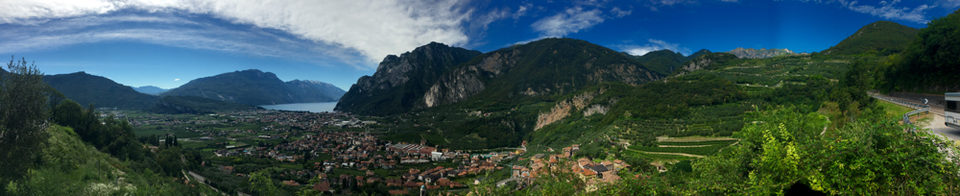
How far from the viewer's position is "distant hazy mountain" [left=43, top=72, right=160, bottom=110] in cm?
14738

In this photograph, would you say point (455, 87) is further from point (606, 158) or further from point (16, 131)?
point (16, 131)

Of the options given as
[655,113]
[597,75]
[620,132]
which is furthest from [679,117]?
[597,75]

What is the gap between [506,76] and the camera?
5881 inches

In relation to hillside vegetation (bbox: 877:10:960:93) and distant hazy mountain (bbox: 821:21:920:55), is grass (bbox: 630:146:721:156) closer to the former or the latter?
hillside vegetation (bbox: 877:10:960:93)

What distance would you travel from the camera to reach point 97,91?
157500mm

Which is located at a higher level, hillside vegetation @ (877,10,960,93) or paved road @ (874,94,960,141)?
hillside vegetation @ (877,10,960,93)

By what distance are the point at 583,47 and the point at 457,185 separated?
416 ft

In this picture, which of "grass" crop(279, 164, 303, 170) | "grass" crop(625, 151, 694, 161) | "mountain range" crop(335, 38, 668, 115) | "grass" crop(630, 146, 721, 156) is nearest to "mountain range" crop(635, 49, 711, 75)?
"mountain range" crop(335, 38, 668, 115)

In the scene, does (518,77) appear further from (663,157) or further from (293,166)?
(663,157)

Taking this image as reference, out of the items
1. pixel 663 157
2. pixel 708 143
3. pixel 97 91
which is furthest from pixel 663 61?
pixel 97 91

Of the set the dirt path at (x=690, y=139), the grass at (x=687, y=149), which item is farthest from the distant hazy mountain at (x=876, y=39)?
the grass at (x=687, y=149)

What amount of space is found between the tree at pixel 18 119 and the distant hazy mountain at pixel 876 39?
9510 cm

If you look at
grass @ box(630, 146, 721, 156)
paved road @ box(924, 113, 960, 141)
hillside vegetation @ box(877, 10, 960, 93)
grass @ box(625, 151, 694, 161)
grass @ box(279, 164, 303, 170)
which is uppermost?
hillside vegetation @ box(877, 10, 960, 93)

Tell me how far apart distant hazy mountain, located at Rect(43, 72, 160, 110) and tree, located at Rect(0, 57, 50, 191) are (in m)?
210
